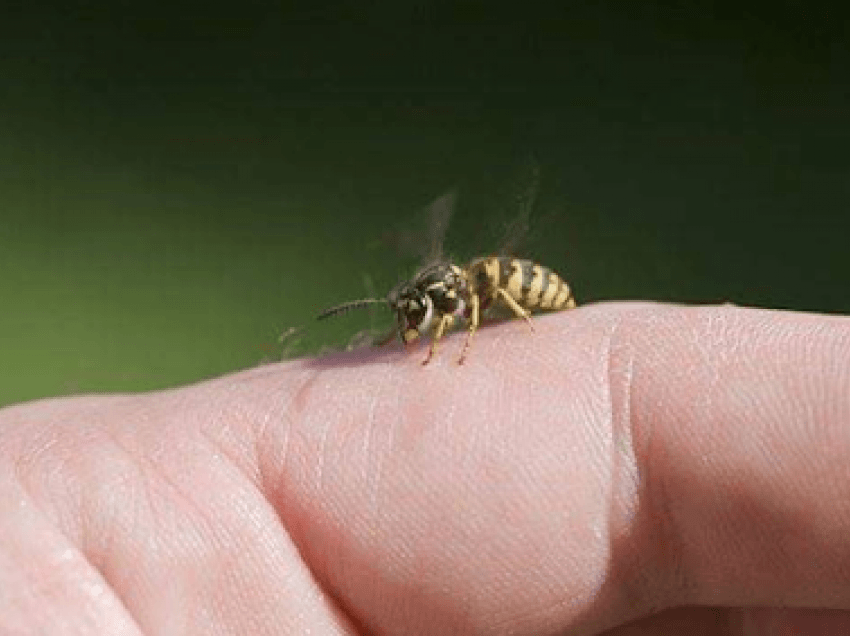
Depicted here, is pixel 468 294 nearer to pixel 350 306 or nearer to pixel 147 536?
pixel 350 306

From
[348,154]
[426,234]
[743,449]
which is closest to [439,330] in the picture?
[426,234]

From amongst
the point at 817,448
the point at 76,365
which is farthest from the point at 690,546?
the point at 76,365

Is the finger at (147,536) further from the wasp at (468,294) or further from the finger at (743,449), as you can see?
the finger at (743,449)

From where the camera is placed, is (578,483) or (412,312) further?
(412,312)

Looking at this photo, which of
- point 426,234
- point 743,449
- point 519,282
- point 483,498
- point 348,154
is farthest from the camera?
point 348,154

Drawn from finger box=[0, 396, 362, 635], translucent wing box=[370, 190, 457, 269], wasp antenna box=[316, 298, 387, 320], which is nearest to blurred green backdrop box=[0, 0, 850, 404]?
translucent wing box=[370, 190, 457, 269]

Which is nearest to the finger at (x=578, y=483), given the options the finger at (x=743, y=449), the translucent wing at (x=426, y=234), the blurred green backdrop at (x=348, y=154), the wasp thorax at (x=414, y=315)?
the finger at (x=743, y=449)

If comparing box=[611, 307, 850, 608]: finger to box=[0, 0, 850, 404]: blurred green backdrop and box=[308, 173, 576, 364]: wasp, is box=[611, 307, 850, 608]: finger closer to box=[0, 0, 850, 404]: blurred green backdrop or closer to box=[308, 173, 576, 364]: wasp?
box=[308, 173, 576, 364]: wasp
